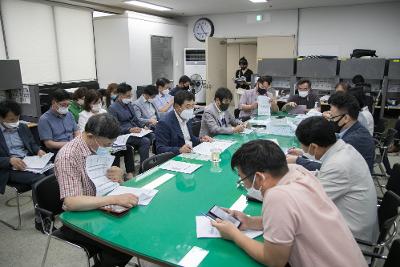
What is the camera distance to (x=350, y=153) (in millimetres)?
1771

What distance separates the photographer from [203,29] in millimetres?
9062

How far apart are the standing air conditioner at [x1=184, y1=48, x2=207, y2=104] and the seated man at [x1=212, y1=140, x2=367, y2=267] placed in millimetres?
7702

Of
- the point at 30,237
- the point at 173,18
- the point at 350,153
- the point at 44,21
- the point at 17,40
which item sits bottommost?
the point at 30,237

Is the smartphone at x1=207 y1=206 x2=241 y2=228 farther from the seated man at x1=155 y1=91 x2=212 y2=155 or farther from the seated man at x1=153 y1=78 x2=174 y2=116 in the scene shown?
the seated man at x1=153 y1=78 x2=174 y2=116

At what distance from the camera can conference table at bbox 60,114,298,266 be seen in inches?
54.2

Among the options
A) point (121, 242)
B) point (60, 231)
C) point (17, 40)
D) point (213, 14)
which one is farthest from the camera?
point (213, 14)

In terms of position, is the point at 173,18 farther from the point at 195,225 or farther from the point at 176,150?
the point at 195,225

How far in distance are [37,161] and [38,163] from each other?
47 mm

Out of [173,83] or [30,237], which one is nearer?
[30,237]

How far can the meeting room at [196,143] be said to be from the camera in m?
1.34

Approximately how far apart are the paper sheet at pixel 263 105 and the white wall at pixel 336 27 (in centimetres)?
404

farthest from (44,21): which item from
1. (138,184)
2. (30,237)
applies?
(138,184)

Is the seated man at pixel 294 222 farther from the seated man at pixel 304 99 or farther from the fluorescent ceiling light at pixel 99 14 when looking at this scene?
the fluorescent ceiling light at pixel 99 14

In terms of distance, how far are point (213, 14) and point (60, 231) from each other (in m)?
8.09
